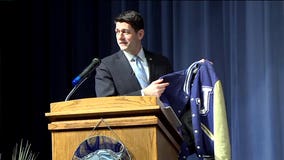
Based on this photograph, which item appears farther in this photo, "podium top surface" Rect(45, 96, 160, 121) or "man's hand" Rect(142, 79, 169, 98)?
"man's hand" Rect(142, 79, 169, 98)

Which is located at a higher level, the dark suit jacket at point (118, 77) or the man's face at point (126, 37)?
the man's face at point (126, 37)

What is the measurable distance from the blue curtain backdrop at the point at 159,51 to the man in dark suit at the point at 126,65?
862mm

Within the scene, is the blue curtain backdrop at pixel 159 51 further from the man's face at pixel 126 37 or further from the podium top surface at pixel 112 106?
the podium top surface at pixel 112 106

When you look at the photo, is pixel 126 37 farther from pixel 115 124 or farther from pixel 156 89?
pixel 115 124

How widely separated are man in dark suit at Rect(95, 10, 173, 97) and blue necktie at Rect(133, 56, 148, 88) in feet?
0.05

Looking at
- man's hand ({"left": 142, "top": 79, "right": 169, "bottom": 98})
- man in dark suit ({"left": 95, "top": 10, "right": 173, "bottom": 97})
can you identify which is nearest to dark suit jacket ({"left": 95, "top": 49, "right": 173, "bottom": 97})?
man in dark suit ({"left": 95, "top": 10, "right": 173, "bottom": 97})

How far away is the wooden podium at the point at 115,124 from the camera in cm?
182

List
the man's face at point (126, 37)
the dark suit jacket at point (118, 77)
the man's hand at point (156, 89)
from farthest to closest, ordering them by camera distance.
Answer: the man's face at point (126, 37) → the dark suit jacket at point (118, 77) → the man's hand at point (156, 89)

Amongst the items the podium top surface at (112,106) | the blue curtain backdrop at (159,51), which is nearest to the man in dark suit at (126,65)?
the podium top surface at (112,106)

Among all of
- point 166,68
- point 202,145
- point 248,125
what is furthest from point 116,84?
point 248,125

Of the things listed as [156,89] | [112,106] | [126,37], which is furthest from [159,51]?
[112,106]

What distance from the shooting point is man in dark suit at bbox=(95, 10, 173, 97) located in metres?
2.60

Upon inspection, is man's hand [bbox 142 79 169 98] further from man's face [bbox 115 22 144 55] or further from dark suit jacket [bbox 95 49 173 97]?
man's face [bbox 115 22 144 55]

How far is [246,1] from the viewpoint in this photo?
3615 millimetres
